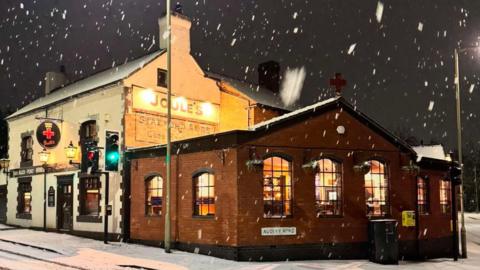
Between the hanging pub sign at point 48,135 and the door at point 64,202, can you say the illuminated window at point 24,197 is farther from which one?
the hanging pub sign at point 48,135

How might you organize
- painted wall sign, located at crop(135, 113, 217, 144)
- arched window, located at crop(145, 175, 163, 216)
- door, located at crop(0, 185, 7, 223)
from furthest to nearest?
door, located at crop(0, 185, 7, 223) → painted wall sign, located at crop(135, 113, 217, 144) → arched window, located at crop(145, 175, 163, 216)

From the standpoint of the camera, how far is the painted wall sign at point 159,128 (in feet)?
73.4

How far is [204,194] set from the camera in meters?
18.0

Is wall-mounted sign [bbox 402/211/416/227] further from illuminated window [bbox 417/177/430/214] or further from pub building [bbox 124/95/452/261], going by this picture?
illuminated window [bbox 417/177/430/214]

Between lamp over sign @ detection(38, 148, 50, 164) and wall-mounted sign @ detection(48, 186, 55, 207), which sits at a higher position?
lamp over sign @ detection(38, 148, 50, 164)

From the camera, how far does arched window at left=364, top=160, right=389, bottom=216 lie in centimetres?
1872

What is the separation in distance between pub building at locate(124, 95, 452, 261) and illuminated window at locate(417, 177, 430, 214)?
0.12m

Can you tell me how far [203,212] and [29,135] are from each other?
14.3 m

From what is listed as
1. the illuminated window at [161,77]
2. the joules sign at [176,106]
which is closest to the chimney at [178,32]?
the illuminated window at [161,77]

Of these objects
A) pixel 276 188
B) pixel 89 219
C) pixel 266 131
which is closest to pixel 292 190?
pixel 276 188

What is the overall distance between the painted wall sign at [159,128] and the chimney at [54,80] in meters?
12.1

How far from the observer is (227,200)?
1683 centimetres

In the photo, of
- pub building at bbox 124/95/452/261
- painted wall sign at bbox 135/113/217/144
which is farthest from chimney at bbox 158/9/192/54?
pub building at bbox 124/95/452/261

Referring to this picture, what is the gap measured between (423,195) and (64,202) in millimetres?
15828
